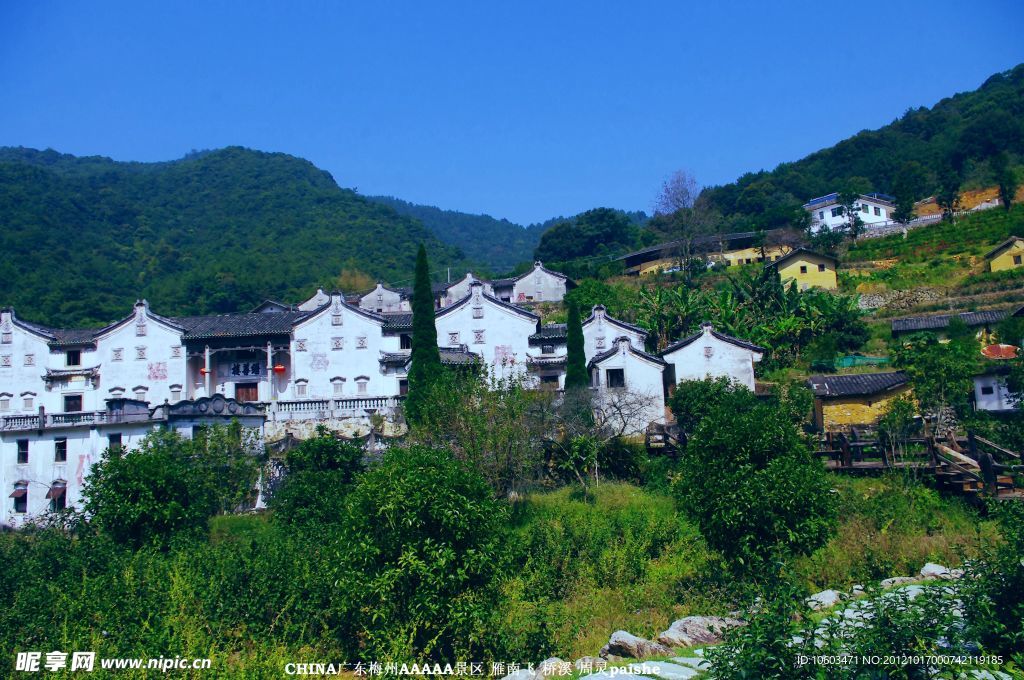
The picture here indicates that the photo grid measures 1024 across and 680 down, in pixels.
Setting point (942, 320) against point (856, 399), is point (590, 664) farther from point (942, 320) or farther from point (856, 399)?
point (942, 320)

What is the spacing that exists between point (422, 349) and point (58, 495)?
48.5ft

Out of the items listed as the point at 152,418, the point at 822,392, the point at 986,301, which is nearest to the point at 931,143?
the point at 986,301

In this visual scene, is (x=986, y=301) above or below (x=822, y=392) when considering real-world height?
above

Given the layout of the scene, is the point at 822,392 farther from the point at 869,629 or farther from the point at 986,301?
the point at 869,629

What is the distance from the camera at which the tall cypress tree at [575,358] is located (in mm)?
31775

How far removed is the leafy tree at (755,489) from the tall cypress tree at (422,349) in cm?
1429

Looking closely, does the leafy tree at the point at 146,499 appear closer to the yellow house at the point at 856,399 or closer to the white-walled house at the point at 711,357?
the white-walled house at the point at 711,357

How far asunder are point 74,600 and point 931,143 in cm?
8544

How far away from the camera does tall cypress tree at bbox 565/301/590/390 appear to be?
3177 centimetres

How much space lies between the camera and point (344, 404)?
33.1 m

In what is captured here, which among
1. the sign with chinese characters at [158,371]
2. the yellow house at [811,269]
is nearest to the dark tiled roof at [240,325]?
the sign with chinese characters at [158,371]

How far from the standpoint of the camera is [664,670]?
11172mm

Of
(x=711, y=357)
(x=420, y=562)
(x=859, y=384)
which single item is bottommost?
(x=420, y=562)

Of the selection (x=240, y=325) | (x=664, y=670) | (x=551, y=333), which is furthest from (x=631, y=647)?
(x=240, y=325)
